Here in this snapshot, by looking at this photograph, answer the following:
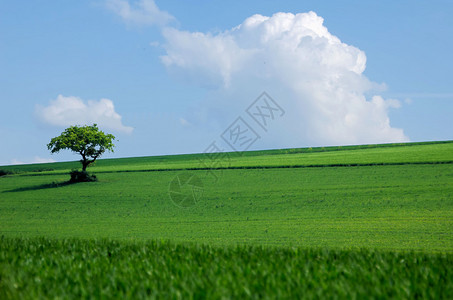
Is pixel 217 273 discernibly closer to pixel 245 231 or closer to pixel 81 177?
pixel 245 231

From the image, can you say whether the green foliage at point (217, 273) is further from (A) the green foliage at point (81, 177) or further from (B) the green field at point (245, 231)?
(A) the green foliage at point (81, 177)

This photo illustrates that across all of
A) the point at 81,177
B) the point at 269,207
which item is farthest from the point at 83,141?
the point at 269,207

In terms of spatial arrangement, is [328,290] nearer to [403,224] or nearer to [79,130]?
[403,224]

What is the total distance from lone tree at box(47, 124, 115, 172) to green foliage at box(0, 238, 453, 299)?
31674 millimetres

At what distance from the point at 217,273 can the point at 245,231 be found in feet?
41.8

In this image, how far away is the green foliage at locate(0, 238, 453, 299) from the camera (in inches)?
287

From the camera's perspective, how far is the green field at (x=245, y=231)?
7.96 meters

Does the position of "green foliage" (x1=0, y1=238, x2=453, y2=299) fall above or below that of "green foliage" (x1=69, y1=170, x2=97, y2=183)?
below

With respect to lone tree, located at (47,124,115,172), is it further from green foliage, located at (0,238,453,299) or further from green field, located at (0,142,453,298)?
green foliage, located at (0,238,453,299)

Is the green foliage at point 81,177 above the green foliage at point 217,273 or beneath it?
above

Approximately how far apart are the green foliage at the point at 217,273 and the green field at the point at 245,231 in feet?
0.12

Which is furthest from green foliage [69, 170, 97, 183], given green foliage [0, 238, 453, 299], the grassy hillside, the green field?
green foliage [0, 238, 453, 299]

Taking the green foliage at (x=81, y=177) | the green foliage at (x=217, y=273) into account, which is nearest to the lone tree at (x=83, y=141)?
the green foliage at (x=81, y=177)

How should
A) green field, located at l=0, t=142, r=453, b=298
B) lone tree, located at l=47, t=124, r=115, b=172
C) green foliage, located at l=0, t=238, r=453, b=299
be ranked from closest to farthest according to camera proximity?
1. green foliage, located at l=0, t=238, r=453, b=299
2. green field, located at l=0, t=142, r=453, b=298
3. lone tree, located at l=47, t=124, r=115, b=172
